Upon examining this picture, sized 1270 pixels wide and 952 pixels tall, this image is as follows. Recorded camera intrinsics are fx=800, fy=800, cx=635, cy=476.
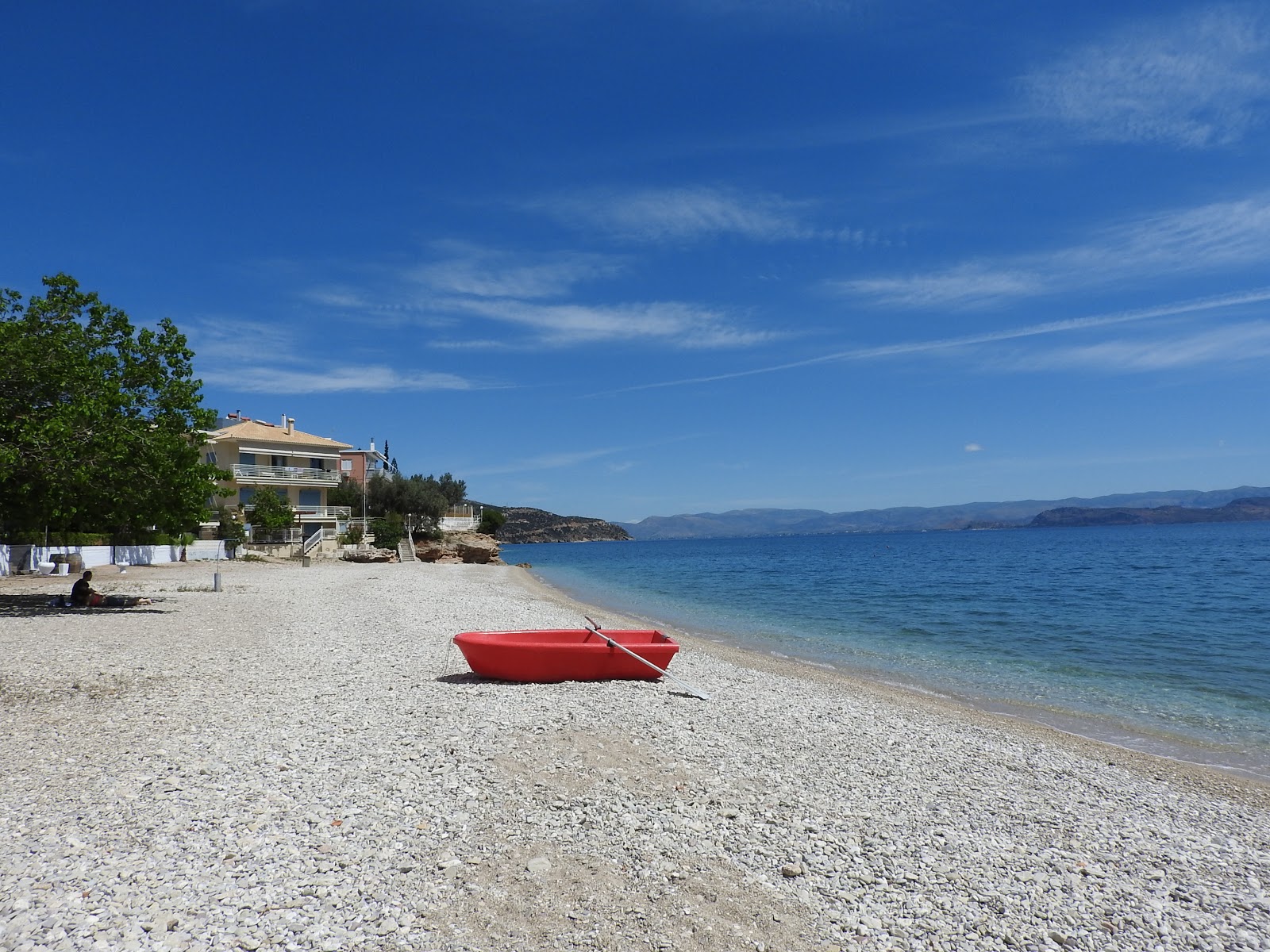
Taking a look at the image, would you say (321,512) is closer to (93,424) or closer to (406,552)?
(406,552)

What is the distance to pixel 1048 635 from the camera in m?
22.3

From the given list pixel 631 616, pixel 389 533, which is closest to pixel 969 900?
pixel 631 616

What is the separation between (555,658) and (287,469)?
165 ft

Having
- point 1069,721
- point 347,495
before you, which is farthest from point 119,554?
point 1069,721

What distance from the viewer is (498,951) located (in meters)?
4.47

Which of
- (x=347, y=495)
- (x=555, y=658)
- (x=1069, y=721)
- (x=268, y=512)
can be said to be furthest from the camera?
(x=347, y=495)

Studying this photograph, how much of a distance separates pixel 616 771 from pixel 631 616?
2080cm

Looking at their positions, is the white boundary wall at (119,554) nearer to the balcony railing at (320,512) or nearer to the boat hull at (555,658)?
the balcony railing at (320,512)

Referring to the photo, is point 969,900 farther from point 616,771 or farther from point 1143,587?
point 1143,587

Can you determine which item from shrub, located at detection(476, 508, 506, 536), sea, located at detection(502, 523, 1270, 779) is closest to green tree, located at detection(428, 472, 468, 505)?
shrub, located at detection(476, 508, 506, 536)

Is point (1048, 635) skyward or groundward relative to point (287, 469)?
groundward

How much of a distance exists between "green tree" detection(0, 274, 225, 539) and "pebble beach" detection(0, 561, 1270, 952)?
579 centimetres

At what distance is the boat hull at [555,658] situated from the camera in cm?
1152

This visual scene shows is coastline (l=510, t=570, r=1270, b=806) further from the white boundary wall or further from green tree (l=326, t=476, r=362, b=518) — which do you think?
green tree (l=326, t=476, r=362, b=518)
